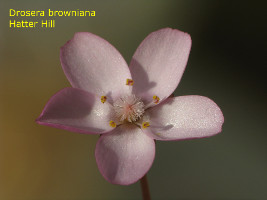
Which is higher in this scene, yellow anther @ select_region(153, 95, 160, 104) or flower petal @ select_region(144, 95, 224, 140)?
yellow anther @ select_region(153, 95, 160, 104)

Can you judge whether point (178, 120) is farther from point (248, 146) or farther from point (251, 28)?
point (251, 28)

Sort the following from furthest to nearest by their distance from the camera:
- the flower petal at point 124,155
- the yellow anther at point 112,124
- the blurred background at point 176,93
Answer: the blurred background at point 176,93 → the yellow anther at point 112,124 → the flower petal at point 124,155

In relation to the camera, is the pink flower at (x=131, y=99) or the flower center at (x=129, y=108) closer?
the pink flower at (x=131, y=99)

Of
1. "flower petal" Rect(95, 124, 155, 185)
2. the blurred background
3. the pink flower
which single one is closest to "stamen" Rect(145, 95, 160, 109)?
the pink flower

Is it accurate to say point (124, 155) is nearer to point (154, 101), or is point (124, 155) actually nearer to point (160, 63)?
point (154, 101)

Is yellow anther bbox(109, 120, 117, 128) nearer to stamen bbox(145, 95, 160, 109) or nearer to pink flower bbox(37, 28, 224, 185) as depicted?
pink flower bbox(37, 28, 224, 185)

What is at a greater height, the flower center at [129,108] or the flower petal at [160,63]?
→ the flower petal at [160,63]

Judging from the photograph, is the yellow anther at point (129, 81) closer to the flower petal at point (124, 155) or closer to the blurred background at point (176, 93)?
the flower petal at point (124, 155)

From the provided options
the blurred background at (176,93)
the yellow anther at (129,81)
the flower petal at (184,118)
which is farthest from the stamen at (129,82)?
the blurred background at (176,93)

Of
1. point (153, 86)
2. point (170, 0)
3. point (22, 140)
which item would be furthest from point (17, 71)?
point (153, 86)
